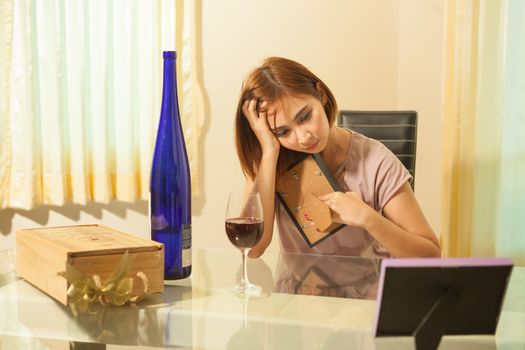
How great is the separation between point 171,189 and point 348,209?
1.44 feet

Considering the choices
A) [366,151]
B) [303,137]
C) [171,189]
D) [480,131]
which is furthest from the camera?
[480,131]

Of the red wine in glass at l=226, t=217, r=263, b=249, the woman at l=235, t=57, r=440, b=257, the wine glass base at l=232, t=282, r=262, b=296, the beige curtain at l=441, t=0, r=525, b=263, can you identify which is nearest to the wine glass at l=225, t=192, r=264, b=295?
the red wine in glass at l=226, t=217, r=263, b=249

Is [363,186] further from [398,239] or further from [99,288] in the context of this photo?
[99,288]

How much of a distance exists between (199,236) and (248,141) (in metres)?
1.78

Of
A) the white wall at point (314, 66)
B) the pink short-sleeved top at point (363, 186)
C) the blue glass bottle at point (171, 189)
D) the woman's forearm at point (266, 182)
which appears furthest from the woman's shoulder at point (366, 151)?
the white wall at point (314, 66)

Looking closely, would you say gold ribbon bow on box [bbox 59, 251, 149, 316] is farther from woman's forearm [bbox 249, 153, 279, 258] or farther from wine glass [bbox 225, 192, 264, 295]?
woman's forearm [bbox 249, 153, 279, 258]

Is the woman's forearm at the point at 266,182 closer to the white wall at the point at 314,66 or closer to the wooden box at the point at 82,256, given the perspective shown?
the wooden box at the point at 82,256

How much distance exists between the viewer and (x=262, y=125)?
6.08 ft

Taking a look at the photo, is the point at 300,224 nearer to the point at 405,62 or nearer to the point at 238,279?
the point at 238,279

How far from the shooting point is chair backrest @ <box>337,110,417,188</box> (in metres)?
2.20

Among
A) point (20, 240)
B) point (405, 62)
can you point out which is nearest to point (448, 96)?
point (405, 62)

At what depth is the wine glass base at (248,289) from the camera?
4.38ft

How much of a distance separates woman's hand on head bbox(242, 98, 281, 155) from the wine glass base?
0.56m

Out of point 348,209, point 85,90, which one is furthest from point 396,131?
point 85,90
